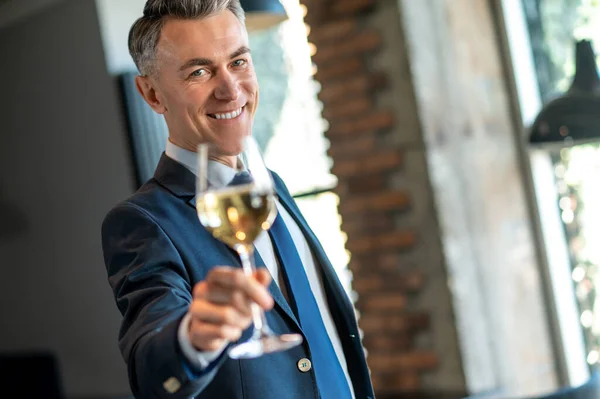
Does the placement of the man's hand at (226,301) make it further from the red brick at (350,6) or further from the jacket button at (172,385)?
the red brick at (350,6)

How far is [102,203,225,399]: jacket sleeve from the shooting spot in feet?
3.26

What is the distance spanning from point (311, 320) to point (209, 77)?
1.27ft

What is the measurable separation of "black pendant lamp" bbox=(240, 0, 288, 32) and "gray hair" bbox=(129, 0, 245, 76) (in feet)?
2.34

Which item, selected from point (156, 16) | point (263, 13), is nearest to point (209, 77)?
point (156, 16)

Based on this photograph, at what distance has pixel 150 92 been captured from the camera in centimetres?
143

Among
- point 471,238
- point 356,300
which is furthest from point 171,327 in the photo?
point 356,300

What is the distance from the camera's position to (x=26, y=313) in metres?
6.92

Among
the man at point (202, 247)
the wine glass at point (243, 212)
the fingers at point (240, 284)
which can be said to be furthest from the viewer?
the man at point (202, 247)

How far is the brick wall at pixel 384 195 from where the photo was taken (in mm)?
4191

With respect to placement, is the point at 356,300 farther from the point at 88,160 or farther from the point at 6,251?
the point at 6,251

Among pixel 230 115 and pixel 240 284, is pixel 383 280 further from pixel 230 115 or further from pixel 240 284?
pixel 240 284

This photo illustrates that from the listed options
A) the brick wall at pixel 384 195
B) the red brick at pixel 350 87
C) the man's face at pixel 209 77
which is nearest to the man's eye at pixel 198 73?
the man's face at pixel 209 77

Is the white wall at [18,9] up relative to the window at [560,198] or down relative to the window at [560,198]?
up

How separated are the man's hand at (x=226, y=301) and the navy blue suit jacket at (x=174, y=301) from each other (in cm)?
12
